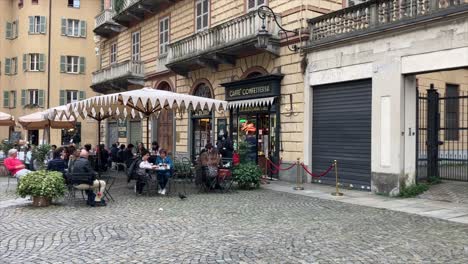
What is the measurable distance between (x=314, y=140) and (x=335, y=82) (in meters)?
2.14

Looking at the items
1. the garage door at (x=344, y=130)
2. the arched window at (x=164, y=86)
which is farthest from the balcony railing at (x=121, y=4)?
the garage door at (x=344, y=130)

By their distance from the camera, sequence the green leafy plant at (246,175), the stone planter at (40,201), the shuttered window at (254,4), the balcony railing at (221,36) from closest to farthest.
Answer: the stone planter at (40,201)
the green leafy plant at (246,175)
the balcony railing at (221,36)
the shuttered window at (254,4)

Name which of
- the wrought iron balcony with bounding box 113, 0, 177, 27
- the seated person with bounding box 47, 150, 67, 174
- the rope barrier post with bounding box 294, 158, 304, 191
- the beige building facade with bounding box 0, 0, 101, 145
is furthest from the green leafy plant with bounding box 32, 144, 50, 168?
the beige building facade with bounding box 0, 0, 101, 145

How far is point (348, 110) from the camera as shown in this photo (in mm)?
14398

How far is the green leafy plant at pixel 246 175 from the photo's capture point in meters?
13.7

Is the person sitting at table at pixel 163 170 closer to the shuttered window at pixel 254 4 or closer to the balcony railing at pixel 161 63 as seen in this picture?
the shuttered window at pixel 254 4

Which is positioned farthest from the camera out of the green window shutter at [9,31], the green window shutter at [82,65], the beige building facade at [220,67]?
the green window shutter at [9,31]

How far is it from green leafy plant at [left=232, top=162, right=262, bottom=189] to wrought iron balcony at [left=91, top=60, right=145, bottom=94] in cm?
1428

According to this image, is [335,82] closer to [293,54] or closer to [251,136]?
[293,54]

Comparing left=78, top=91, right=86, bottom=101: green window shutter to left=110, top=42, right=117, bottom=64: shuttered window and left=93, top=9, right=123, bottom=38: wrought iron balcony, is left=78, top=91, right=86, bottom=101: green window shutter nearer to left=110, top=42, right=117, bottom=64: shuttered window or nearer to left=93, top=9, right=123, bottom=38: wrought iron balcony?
left=110, top=42, right=117, bottom=64: shuttered window

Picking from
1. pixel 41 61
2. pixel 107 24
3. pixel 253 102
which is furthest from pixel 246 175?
pixel 41 61

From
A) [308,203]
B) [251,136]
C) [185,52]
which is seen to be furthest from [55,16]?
[308,203]

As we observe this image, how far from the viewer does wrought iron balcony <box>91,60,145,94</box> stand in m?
26.6

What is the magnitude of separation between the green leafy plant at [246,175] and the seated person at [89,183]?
169 inches
